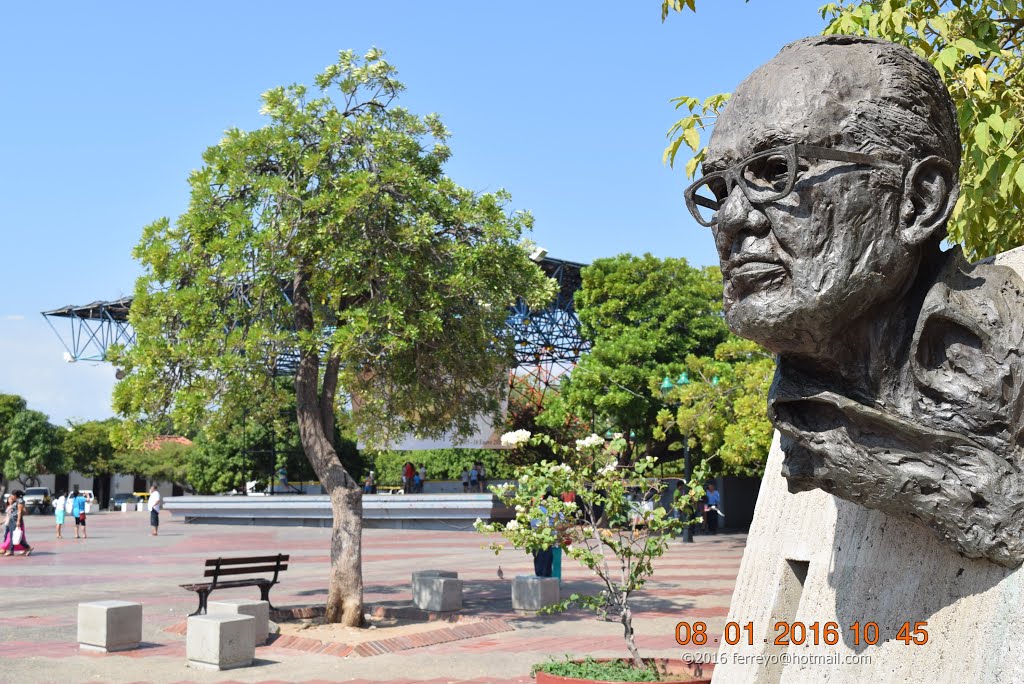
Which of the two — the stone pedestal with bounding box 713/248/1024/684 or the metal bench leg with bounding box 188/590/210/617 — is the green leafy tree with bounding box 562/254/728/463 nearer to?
the metal bench leg with bounding box 188/590/210/617

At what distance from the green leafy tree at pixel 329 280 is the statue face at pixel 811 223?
818cm

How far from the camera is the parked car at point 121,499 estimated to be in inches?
2116

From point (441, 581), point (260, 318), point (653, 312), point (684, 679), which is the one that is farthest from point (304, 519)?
point (684, 679)

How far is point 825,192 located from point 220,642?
346 inches

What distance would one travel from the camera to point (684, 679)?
23.2 feet

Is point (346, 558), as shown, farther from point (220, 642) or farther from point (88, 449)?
point (88, 449)

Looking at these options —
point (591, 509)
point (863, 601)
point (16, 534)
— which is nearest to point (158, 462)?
point (16, 534)

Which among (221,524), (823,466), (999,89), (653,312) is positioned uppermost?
(653,312)

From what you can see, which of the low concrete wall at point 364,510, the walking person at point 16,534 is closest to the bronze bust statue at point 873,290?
→ the walking person at point 16,534

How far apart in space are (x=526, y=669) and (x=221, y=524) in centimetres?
2815

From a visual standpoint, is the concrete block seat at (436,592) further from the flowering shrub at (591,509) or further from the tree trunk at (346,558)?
the flowering shrub at (591,509)

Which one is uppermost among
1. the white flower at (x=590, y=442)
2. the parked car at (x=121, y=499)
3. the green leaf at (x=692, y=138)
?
the green leaf at (x=692, y=138)

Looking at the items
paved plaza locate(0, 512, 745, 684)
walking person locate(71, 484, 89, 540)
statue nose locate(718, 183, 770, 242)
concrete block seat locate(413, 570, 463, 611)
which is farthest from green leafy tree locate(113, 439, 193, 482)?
statue nose locate(718, 183, 770, 242)

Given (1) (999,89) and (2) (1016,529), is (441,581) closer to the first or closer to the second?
(1) (999,89)
